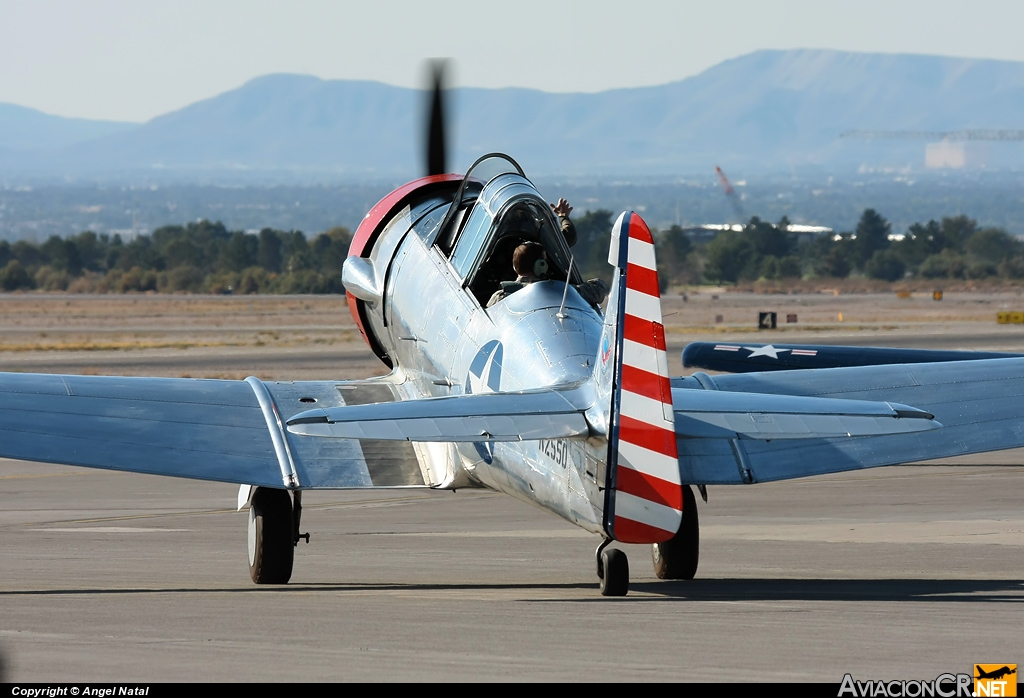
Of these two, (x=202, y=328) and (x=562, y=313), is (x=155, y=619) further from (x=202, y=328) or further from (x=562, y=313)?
(x=202, y=328)

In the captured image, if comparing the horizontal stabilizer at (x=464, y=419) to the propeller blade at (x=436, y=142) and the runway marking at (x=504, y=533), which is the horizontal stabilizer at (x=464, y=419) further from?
the propeller blade at (x=436, y=142)

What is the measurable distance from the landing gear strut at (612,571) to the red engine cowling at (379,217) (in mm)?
5806

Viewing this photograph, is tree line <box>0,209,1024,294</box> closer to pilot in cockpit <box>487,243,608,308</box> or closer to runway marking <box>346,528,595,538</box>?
runway marking <box>346,528,595,538</box>

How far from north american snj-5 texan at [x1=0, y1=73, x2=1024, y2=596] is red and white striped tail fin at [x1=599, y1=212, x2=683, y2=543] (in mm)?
11

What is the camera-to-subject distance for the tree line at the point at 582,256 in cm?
10306

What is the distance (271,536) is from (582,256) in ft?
282

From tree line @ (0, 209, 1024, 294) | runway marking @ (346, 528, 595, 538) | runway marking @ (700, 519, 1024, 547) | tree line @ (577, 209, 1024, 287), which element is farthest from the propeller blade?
tree line @ (577, 209, 1024, 287)

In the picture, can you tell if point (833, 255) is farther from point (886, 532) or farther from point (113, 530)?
point (113, 530)

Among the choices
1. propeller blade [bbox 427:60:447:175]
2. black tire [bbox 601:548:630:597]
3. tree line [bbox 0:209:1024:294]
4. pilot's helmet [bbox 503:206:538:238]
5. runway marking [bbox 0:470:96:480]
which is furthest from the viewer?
tree line [bbox 0:209:1024:294]

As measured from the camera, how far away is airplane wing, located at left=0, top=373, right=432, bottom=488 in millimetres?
10625

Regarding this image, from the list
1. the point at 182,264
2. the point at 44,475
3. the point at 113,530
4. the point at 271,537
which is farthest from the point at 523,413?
the point at 182,264

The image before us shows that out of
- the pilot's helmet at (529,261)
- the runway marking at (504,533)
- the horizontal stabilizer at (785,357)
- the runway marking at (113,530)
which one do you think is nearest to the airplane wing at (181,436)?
the pilot's helmet at (529,261)

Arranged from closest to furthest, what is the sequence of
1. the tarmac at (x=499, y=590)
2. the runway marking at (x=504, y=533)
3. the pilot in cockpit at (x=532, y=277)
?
the tarmac at (x=499, y=590) < the pilot in cockpit at (x=532, y=277) < the runway marking at (x=504, y=533)

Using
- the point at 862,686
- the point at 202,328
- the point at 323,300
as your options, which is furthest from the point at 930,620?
the point at 323,300
